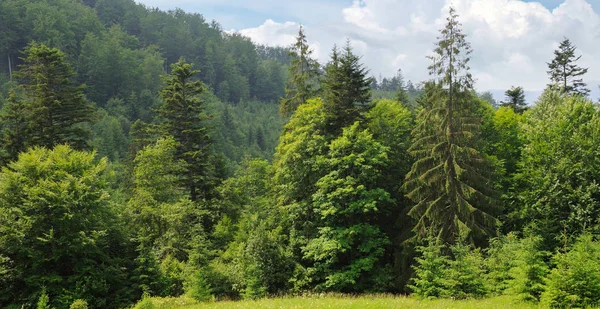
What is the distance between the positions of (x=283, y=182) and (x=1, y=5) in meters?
117

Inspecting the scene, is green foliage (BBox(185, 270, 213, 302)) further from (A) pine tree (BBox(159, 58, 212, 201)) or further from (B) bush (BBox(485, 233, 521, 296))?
(B) bush (BBox(485, 233, 521, 296))

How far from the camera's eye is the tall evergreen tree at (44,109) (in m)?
28.7

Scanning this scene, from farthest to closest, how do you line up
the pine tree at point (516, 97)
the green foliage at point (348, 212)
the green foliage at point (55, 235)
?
the pine tree at point (516, 97), the green foliage at point (348, 212), the green foliage at point (55, 235)

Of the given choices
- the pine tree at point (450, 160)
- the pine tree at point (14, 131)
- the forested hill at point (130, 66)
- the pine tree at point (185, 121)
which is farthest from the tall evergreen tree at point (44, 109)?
the forested hill at point (130, 66)

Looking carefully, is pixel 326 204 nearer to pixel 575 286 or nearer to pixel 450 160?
pixel 450 160

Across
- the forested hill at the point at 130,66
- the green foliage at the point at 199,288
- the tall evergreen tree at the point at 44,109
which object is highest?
the forested hill at the point at 130,66

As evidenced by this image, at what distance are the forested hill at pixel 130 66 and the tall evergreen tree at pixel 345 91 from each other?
52497 millimetres

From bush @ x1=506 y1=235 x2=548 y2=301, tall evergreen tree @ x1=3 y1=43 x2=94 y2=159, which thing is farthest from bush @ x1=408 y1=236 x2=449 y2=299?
tall evergreen tree @ x1=3 y1=43 x2=94 y2=159

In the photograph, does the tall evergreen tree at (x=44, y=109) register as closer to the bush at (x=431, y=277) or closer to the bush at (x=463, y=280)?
the bush at (x=431, y=277)

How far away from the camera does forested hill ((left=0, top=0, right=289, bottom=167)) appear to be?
327 feet

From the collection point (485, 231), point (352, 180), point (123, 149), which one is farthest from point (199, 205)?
point (123, 149)

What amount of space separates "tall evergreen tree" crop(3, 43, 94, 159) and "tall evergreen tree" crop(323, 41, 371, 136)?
65.5ft

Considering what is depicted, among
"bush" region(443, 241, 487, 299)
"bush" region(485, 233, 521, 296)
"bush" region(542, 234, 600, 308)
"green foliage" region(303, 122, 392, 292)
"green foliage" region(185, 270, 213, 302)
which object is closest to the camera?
"bush" region(542, 234, 600, 308)

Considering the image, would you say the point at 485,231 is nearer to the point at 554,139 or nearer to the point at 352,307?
the point at 554,139
